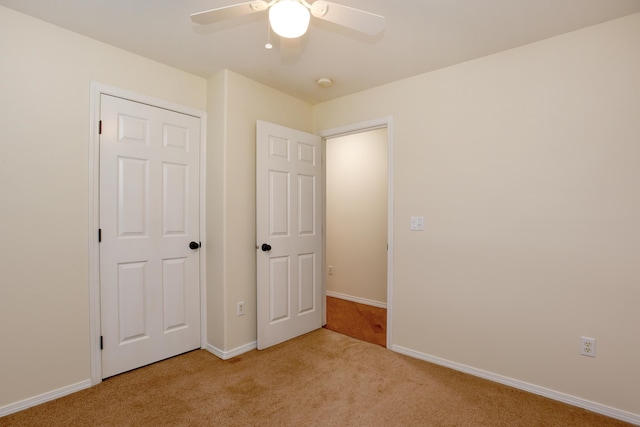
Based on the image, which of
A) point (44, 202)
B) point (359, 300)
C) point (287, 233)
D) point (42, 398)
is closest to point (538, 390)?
point (287, 233)

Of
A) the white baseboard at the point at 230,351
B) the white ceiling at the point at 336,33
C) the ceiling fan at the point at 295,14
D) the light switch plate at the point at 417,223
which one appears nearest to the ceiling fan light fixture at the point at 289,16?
the ceiling fan at the point at 295,14

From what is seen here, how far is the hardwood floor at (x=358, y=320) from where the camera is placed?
3229 mm

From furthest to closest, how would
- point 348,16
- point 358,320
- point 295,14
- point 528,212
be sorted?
1. point 358,320
2. point 528,212
3. point 348,16
4. point 295,14

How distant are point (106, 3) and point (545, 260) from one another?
3.13 meters

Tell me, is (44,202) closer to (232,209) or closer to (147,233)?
(147,233)

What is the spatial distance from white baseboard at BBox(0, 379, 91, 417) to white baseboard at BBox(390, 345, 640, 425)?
94.6 inches

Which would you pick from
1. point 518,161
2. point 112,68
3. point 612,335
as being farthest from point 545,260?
point 112,68

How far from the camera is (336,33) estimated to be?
2133 mm

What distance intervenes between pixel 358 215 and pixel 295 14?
3.21m

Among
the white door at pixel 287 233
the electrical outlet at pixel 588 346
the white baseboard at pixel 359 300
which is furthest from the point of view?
the white baseboard at pixel 359 300

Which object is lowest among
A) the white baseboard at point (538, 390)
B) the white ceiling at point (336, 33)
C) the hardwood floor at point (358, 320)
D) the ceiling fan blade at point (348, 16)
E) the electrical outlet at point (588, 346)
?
the hardwood floor at point (358, 320)

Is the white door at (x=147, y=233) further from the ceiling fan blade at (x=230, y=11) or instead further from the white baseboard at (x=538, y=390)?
the white baseboard at (x=538, y=390)

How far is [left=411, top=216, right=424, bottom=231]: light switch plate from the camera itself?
2711 mm

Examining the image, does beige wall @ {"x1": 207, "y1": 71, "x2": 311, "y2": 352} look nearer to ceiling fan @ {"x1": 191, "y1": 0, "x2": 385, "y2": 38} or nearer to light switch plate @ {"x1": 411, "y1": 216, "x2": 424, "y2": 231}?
ceiling fan @ {"x1": 191, "y1": 0, "x2": 385, "y2": 38}
